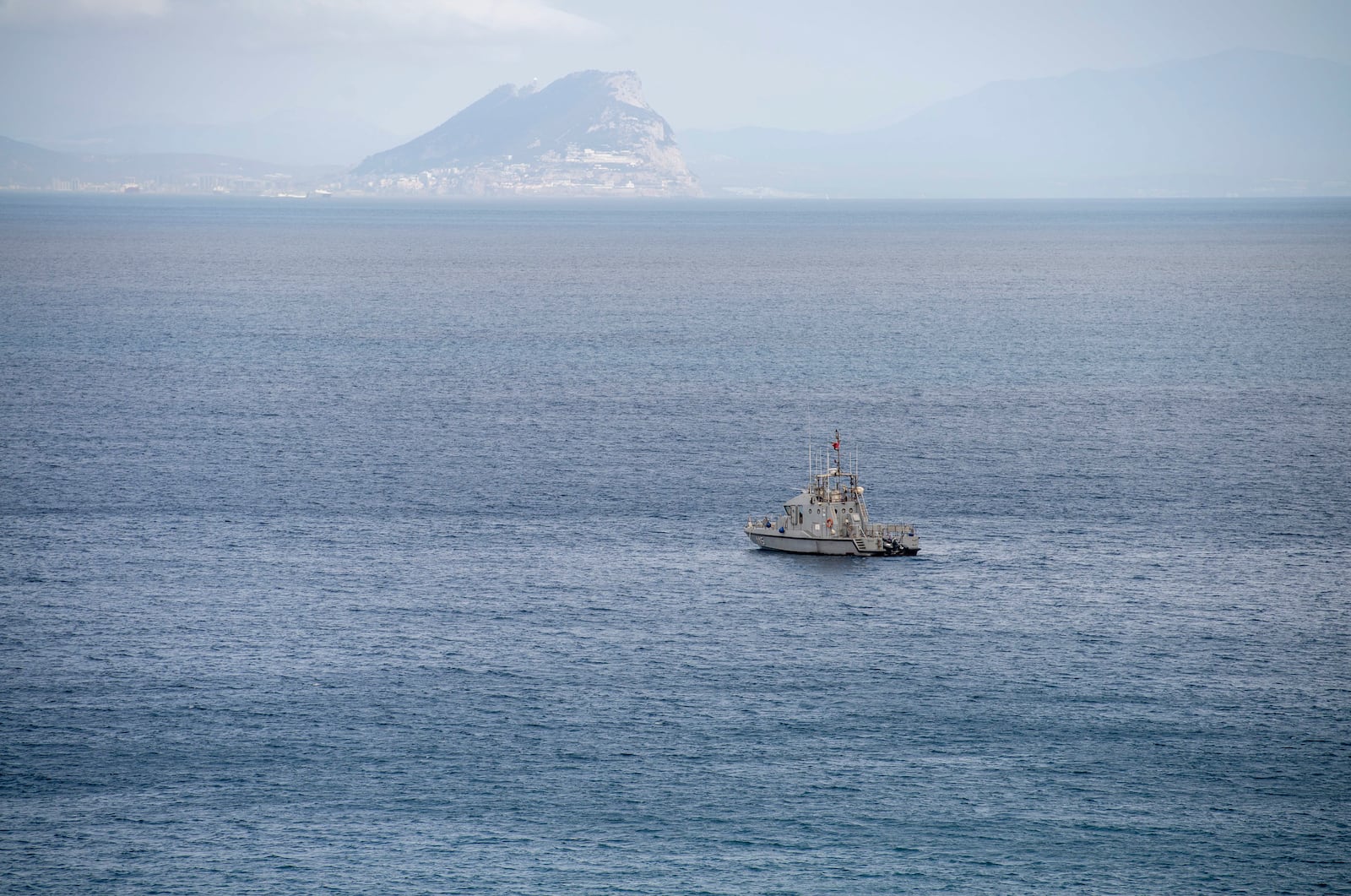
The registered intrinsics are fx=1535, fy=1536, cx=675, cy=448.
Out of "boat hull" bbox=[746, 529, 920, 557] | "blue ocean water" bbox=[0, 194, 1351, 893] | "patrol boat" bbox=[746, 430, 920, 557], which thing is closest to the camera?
"blue ocean water" bbox=[0, 194, 1351, 893]

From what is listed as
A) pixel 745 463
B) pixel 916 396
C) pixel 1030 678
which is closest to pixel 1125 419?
pixel 916 396

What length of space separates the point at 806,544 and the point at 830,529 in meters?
2.12

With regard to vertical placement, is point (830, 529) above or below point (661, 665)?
above

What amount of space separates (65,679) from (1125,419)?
368ft

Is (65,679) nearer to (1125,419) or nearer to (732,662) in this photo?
(732,662)

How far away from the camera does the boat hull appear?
11200 cm

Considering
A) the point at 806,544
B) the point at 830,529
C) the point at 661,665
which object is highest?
the point at 830,529

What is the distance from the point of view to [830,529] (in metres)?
113

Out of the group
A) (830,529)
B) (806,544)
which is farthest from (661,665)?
(830,529)

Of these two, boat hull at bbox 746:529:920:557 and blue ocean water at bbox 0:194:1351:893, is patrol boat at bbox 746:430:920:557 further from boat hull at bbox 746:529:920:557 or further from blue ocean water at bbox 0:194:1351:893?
blue ocean water at bbox 0:194:1351:893

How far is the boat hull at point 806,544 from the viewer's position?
11200cm

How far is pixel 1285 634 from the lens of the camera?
306 feet

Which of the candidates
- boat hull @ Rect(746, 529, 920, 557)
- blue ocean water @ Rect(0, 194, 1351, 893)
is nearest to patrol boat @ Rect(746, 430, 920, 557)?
boat hull @ Rect(746, 529, 920, 557)

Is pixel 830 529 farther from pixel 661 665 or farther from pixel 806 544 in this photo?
pixel 661 665
